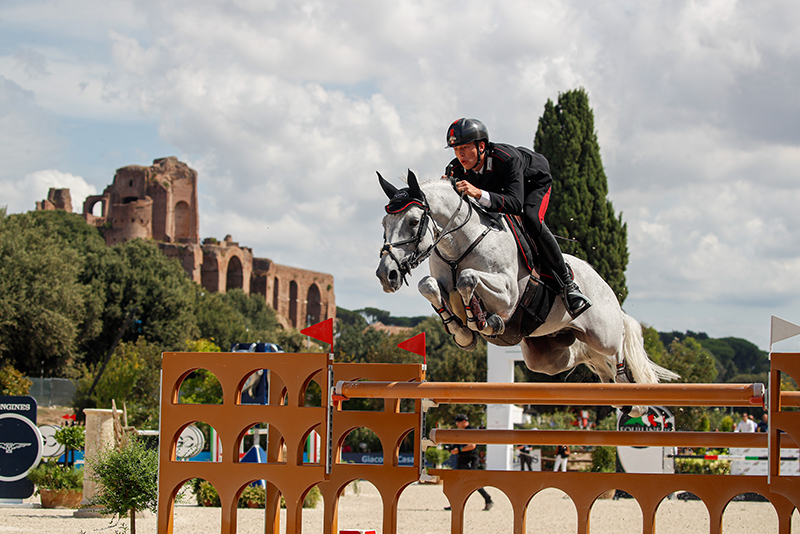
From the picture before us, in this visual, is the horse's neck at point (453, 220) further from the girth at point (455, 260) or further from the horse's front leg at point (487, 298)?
the horse's front leg at point (487, 298)

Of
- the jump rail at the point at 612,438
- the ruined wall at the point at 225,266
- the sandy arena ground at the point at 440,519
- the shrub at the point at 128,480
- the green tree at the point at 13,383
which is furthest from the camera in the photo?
the ruined wall at the point at 225,266

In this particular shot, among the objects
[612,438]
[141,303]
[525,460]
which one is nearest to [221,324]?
[141,303]

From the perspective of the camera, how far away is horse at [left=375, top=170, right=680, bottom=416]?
4.31 meters

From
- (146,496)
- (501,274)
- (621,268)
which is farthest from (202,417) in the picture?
(621,268)

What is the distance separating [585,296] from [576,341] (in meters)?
0.65

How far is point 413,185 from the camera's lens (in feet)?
14.4

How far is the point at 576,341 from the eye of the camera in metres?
5.74

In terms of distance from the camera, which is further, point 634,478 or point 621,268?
point 621,268

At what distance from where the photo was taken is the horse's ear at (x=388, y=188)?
4.50 metres

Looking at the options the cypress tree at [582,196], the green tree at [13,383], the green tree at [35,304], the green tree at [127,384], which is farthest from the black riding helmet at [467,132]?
the green tree at [35,304]

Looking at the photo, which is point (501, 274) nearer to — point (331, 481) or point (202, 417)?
point (331, 481)

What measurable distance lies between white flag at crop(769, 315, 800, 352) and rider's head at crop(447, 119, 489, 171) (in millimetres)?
2087

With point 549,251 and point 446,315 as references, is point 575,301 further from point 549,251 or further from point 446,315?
point 446,315

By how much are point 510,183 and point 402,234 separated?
0.93 meters
